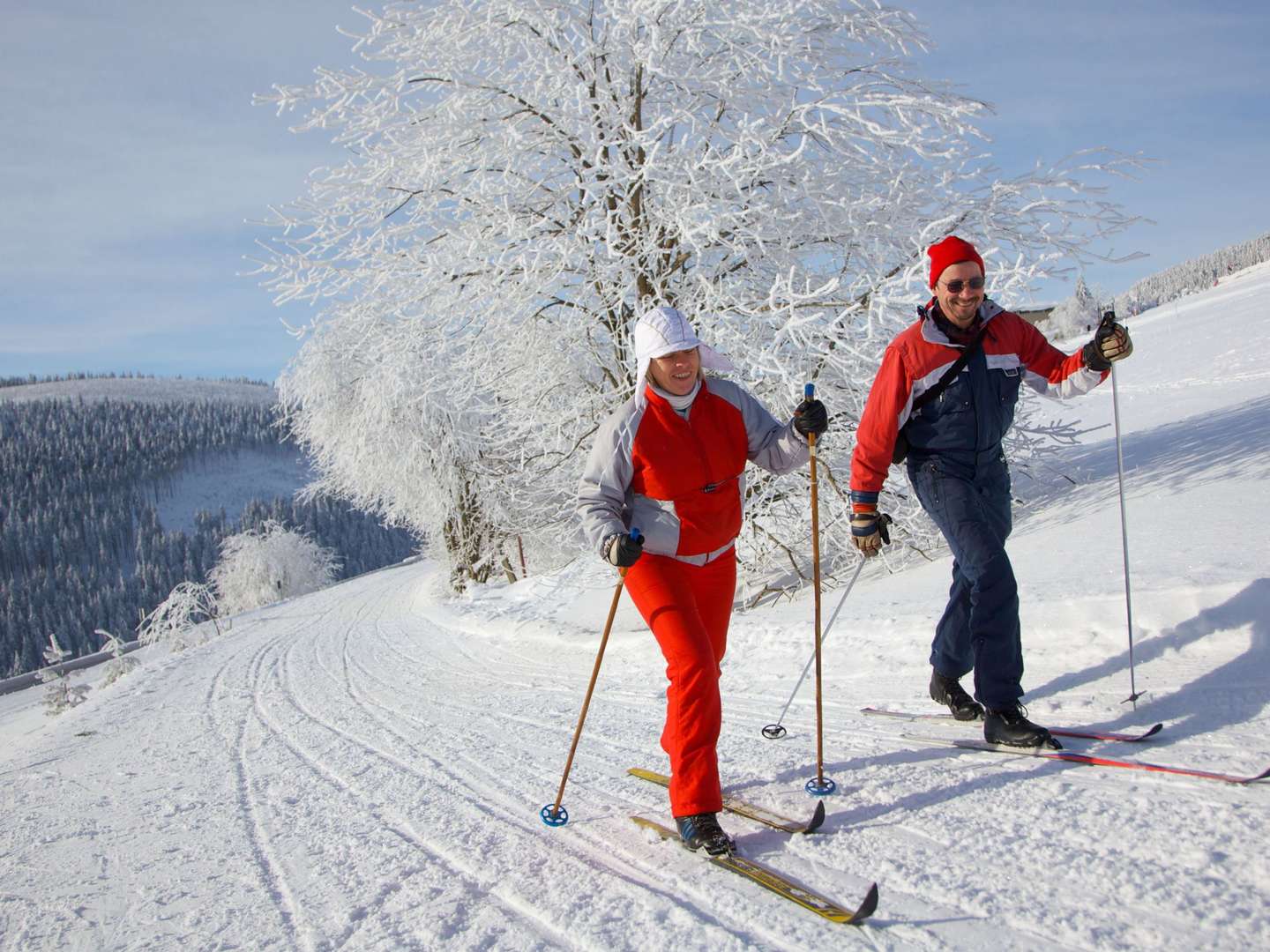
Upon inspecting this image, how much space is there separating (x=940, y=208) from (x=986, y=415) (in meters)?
4.51

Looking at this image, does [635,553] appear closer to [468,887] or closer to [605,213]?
[468,887]

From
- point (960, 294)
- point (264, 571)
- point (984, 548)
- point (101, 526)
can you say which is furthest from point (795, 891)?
point (101, 526)

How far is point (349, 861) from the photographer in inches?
120

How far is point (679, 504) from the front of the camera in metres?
3.07

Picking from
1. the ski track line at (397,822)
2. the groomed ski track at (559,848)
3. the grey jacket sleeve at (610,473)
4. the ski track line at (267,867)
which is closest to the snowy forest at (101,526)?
the ski track line at (397,822)

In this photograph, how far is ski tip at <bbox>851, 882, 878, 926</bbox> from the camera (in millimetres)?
2148

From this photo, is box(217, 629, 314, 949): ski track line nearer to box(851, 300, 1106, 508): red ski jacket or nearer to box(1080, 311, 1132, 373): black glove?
box(851, 300, 1106, 508): red ski jacket

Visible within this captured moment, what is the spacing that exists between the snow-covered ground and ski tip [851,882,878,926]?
49 millimetres

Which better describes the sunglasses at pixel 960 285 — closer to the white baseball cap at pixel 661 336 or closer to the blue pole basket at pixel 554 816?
the white baseball cap at pixel 661 336

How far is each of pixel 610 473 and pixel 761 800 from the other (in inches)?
56.6

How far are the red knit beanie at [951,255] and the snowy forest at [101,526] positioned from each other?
88.1m

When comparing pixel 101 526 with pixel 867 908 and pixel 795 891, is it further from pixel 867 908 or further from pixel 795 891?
pixel 867 908

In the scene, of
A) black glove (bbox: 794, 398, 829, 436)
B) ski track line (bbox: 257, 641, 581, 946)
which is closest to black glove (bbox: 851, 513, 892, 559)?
black glove (bbox: 794, 398, 829, 436)

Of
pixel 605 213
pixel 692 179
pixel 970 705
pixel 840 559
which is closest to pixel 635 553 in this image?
pixel 970 705
